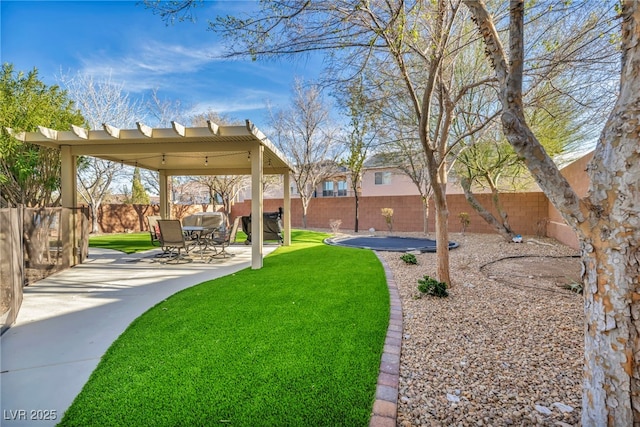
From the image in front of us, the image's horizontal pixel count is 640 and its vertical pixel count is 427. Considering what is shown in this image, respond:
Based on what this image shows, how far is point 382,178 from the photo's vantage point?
25781 mm

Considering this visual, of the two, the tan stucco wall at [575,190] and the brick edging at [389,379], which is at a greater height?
the tan stucco wall at [575,190]

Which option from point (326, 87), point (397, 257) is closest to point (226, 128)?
point (326, 87)

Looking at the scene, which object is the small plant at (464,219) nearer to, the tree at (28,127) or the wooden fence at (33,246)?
the wooden fence at (33,246)

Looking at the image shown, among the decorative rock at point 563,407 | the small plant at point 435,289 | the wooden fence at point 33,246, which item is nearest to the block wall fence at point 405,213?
the small plant at point 435,289

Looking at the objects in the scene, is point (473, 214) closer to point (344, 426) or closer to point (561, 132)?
point (561, 132)

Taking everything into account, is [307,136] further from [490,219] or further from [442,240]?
[442,240]

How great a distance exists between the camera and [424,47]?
189 inches

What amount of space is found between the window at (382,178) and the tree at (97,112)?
18.8 metres

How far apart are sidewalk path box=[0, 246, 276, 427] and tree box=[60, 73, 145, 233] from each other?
445 inches

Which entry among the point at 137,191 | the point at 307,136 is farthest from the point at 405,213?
the point at 137,191

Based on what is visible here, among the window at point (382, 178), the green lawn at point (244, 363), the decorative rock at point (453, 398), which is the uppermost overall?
the window at point (382, 178)

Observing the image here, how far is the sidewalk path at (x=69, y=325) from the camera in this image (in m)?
2.31

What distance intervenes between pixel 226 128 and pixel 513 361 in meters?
6.15

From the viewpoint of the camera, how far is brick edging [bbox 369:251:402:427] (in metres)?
2.01
